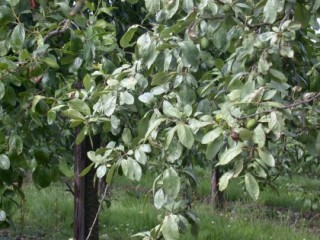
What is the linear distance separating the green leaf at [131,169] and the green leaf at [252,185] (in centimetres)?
31

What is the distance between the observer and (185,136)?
116 centimetres

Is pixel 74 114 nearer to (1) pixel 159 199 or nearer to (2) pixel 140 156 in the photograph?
(2) pixel 140 156

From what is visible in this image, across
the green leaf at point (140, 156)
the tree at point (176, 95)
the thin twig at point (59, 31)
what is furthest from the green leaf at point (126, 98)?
the thin twig at point (59, 31)

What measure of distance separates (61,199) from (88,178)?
2349 millimetres

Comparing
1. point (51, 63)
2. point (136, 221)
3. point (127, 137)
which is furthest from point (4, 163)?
point (136, 221)

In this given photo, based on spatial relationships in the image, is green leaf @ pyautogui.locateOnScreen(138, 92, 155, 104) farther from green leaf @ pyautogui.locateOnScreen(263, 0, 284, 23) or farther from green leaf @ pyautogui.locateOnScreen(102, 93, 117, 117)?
green leaf @ pyautogui.locateOnScreen(263, 0, 284, 23)

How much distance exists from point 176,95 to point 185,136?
0.90ft

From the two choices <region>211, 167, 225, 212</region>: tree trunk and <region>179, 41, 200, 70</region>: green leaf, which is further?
<region>211, 167, 225, 212</region>: tree trunk

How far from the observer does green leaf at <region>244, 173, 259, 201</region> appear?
1114 millimetres

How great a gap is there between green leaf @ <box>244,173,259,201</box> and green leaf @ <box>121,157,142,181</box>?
1.01 feet

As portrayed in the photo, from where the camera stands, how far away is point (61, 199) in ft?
18.4

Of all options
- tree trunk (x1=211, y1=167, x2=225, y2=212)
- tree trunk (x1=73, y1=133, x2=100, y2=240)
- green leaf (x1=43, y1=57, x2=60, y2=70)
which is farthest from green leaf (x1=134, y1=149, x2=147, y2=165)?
tree trunk (x1=211, y1=167, x2=225, y2=212)

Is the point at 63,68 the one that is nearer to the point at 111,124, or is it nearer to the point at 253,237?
the point at 111,124

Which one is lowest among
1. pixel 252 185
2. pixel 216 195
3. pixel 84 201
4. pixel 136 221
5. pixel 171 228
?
pixel 216 195
